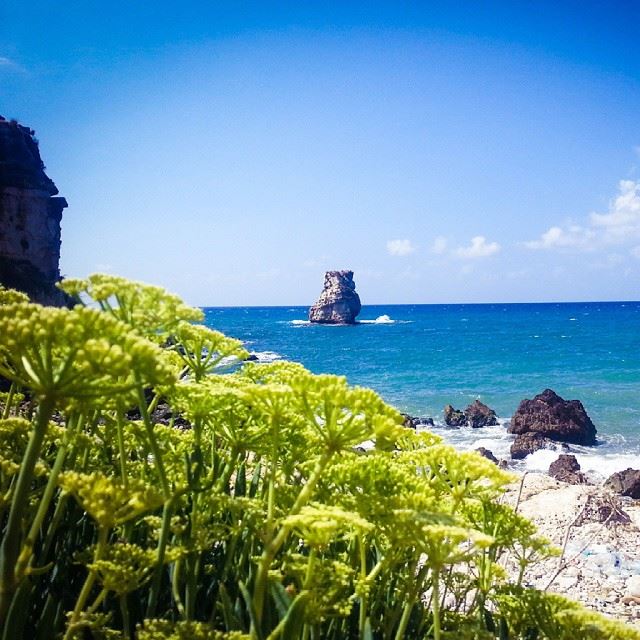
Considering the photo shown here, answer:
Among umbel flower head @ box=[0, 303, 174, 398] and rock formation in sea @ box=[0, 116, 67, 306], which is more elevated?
rock formation in sea @ box=[0, 116, 67, 306]

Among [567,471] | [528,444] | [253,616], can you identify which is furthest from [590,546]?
[528,444]

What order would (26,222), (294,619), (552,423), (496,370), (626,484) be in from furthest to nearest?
1. (496,370)
2. (26,222)
3. (552,423)
4. (626,484)
5. (294,619)

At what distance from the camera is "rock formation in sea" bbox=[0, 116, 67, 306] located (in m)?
38.6

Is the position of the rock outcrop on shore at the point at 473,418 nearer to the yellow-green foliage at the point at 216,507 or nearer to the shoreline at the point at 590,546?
the shoreline at the point at 590,546

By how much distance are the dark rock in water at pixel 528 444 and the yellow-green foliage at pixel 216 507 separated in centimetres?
2706

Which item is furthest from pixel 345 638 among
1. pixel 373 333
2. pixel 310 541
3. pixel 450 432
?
pixel 373 333

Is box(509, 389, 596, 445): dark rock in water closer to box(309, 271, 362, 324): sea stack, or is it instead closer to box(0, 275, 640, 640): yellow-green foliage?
box(0, 275, 640, 640): yellow-green foliage

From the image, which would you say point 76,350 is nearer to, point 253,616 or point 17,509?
A: point 17,509

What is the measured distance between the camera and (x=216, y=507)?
224 cm

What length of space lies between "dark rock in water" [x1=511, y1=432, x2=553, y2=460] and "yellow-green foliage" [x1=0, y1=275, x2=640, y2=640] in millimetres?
27058

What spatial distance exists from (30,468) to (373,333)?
394 feet

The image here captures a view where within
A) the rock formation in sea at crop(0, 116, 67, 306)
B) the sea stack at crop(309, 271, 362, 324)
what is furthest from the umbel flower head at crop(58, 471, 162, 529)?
the sea stack at crop(309, 271, 362, 324)

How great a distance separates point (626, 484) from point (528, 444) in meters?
9.15

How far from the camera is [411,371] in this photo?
64.0m
